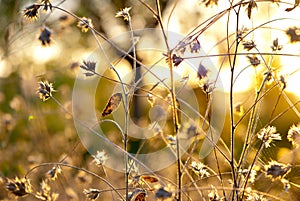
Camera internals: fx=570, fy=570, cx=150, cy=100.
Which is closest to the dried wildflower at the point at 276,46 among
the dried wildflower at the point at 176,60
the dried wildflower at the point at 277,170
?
the dried wildflower at the point at 176,60

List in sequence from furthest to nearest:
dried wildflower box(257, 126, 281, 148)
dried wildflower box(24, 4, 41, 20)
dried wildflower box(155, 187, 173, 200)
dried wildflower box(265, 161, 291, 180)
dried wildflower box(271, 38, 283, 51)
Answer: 1. dried wildflower box(271, 38, 283, 51)
2. dried wildflower box(257, 126, 281, 148)
3. dried wildflower box(24, 4, 41, 20)
4. dried wildflower box(265, 161, 291, 180)
5. dried wildflower box(155, 187, 173, 200)

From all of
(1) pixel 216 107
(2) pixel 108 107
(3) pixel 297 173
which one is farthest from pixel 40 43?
(1) pixel 216 107

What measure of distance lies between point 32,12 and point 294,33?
2.09 feet

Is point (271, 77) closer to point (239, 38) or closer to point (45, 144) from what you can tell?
point (239, 38)

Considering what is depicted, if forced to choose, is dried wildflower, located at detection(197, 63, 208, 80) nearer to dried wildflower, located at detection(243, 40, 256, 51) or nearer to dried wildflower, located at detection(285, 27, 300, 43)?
dried wildflower, located at detection(243, 40, 256, 51)

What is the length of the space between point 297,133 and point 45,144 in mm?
1503

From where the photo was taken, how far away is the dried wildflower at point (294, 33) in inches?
54.3

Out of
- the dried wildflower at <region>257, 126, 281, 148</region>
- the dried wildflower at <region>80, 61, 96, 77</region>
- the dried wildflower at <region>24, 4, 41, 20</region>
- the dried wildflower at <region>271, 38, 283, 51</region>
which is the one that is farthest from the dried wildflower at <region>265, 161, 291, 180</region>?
the dried wildflower at <region>24, 4, 41, 20</region>

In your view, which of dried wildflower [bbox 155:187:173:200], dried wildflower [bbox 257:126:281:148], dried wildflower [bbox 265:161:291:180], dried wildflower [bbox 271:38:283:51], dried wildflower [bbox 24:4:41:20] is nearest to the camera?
dried wildflower [bbox 155:187:173:200]

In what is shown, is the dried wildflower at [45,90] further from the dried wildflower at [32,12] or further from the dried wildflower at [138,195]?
the dried wildflower at [138,195]

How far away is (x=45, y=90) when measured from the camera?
151 cm

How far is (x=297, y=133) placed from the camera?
4.78ft

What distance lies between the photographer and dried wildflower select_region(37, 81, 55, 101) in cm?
151

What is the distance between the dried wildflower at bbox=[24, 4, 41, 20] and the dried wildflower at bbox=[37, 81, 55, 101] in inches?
8.6
